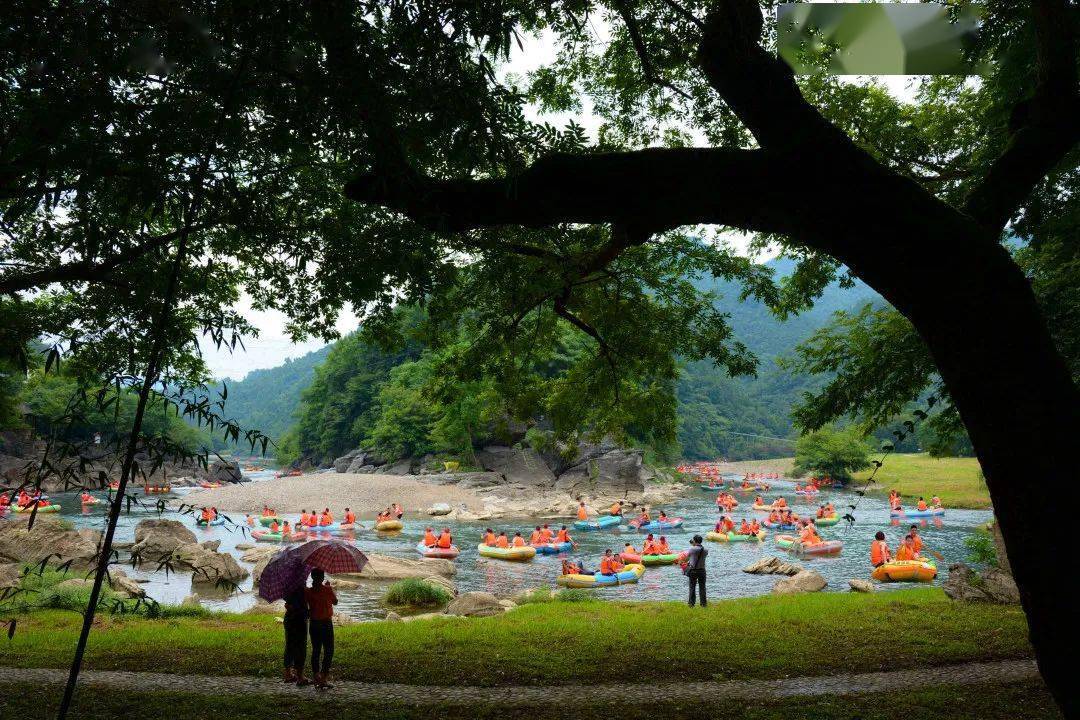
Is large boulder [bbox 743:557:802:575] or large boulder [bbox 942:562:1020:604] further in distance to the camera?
large boulder [bbox 743:557:802:575]

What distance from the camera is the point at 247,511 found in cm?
3962

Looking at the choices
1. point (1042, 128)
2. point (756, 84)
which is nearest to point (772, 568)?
point (1042, 128)

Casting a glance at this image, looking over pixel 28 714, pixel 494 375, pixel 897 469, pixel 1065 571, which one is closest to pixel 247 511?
pixel 494 375

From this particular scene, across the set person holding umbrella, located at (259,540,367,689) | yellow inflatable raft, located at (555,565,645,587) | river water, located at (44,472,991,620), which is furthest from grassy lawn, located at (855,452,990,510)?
person holding umbrella, located at (259,540,367,689)

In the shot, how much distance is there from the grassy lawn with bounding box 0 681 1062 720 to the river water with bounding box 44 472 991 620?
548cm

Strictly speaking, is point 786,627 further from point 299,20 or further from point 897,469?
point 897,469

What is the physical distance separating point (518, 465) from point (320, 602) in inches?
1632

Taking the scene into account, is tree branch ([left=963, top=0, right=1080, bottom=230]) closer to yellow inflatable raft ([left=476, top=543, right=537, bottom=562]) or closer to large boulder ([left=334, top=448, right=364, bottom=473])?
yellow inflatable raft ([left=476, top=543, right=537, bottom=562])

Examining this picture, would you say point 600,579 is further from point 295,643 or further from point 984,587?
point 295,643

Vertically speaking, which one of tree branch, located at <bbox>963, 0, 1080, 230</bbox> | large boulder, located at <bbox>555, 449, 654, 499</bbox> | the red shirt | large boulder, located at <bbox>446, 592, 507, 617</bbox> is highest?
tree branch, located at <bbox>963, 0, 1080, 230</bbox>

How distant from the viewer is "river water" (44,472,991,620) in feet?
57.4

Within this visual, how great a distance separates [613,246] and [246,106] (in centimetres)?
361

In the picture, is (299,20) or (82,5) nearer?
(82,5)

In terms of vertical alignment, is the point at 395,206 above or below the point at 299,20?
below
